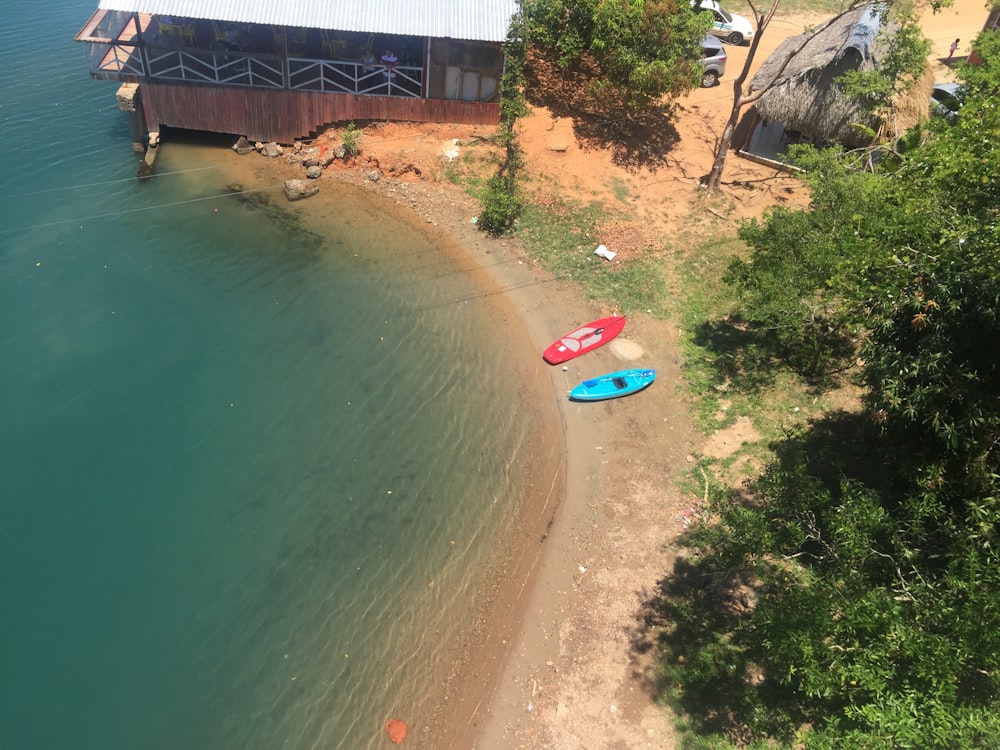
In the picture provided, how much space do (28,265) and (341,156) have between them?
11.3 m

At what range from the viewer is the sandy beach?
46.4 ft

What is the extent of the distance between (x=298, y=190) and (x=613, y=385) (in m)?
14.0

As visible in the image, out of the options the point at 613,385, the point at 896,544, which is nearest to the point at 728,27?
the point at 613,385

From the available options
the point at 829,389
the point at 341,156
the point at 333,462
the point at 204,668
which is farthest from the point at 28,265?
Answer: the point at 829,389

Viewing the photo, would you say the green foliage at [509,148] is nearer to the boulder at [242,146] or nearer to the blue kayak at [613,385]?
the blue kayak at [613,385]

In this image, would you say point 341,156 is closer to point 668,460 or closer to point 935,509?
point 668,460

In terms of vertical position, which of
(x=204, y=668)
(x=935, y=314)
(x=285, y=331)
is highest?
(x=935, y=314)

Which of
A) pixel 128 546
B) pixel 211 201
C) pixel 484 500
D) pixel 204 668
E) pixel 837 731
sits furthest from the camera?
pixel 211 201

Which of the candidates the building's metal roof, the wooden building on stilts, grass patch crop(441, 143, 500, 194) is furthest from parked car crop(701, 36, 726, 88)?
grass patch crop(441, 143, 500, 194)

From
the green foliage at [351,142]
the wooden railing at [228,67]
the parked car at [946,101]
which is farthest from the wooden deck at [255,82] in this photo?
the parked car at [946,101]

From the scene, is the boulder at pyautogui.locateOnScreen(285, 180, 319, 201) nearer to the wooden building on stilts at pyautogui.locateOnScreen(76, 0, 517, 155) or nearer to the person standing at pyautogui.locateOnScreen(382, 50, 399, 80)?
the wooden building on stilts at pyautogui.locateOnScreen(76, 0, 517, 155)

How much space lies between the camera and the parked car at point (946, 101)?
897 inches

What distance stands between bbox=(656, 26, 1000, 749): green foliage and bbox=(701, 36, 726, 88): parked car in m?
16.9

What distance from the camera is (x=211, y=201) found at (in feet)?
84.0
